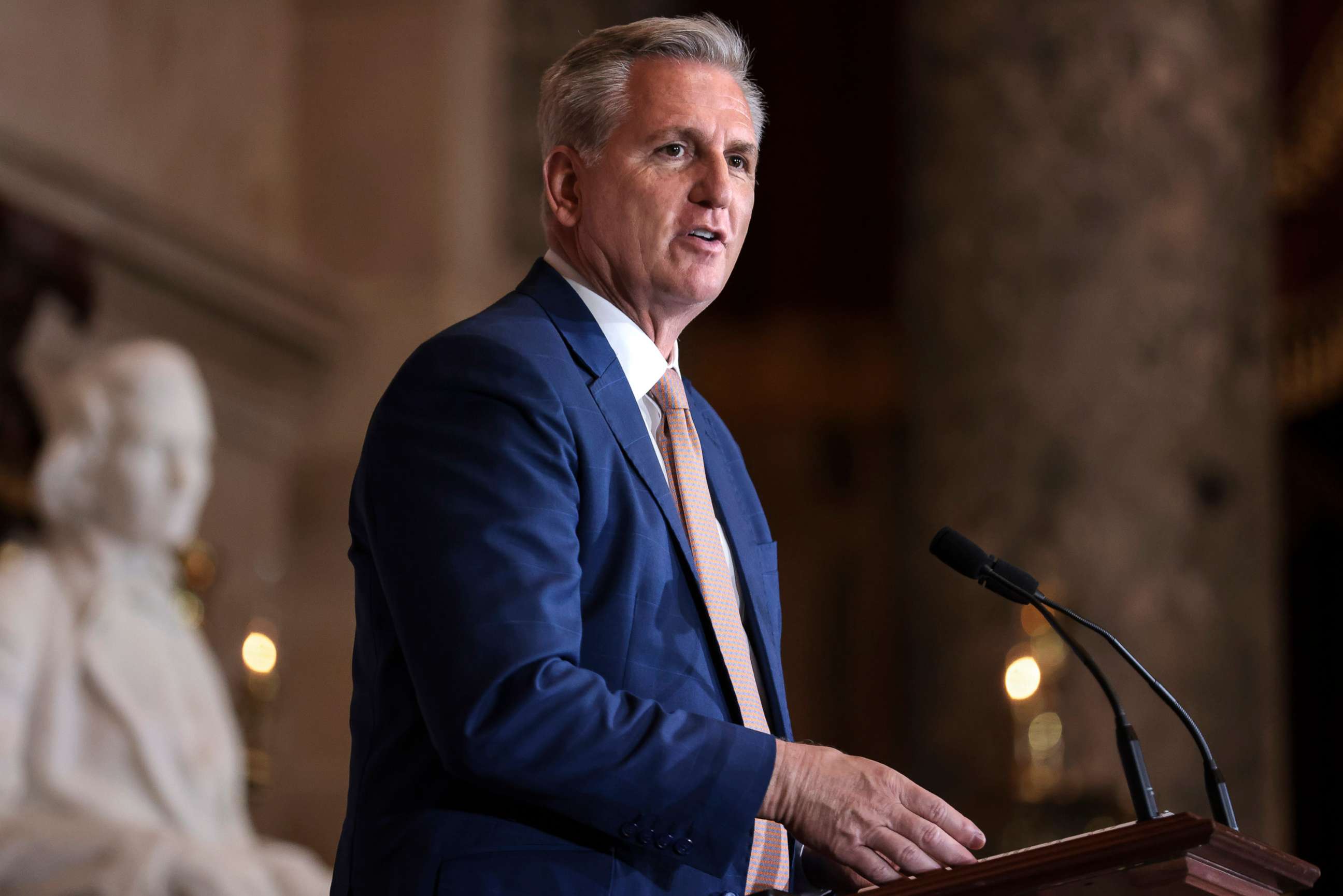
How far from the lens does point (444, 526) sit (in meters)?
2.02

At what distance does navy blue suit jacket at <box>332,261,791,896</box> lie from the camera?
1938 millimetres

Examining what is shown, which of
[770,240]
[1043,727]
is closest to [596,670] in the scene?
[1043,727]

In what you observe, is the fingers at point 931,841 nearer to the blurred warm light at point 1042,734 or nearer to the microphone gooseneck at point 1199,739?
the microphone gooseneck at point 1199,739

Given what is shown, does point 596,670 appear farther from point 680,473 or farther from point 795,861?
point 795,861

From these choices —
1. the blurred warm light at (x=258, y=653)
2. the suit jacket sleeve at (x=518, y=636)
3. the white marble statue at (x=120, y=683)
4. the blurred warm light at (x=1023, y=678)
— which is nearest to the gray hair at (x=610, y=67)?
the suit jacket sleeve at (x=518, y=636)

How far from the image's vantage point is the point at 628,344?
7.77 feet

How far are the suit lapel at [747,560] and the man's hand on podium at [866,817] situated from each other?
0.30 meters

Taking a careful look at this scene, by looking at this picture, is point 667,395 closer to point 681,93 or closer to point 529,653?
point 681,93

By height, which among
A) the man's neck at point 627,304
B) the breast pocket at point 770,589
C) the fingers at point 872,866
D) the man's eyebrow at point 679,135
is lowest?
the fingers at point 872,866

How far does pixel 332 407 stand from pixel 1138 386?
3.29 meters

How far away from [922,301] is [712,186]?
15.2ft

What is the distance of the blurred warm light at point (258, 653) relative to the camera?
494cm

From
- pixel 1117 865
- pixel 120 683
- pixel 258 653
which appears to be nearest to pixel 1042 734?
pixel 258 653

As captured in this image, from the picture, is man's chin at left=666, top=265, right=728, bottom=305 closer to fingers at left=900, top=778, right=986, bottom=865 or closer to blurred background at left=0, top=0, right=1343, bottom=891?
fingers at left=900, top=778, right=986, bottom=865
